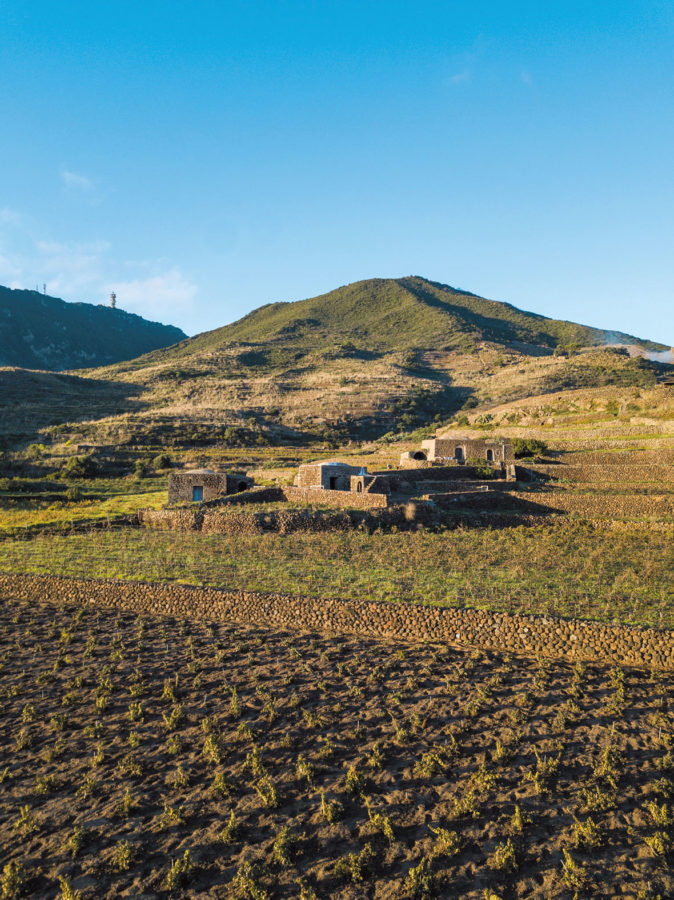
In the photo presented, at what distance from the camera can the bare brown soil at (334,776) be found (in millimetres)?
7117

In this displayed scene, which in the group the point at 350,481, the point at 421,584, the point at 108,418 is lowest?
the point at 421,584

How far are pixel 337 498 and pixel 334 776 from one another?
20.7m

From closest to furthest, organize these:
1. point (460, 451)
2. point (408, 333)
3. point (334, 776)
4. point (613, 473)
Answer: point (334, 776), point (613, 473), point (460, 451), point (408, 333)

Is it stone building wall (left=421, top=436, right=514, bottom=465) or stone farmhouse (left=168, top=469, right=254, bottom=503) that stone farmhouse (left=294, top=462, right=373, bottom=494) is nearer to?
stone farmhouse (left=168, top=469, right=254, bottom=503)

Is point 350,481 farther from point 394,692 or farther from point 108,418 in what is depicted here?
point 108,418

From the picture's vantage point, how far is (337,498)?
2953cm

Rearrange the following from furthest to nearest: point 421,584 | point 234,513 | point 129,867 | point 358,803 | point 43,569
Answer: point 234,513, point 43,569, point 421,584, point 358,803, point 129,867

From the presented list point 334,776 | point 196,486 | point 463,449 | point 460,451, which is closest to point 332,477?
point 196,486

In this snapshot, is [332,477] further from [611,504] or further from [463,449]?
[611,504]

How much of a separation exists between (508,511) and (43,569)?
2551 cm

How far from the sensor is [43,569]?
21.3 m

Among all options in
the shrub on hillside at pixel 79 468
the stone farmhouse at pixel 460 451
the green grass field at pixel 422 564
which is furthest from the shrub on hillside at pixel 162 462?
the stone farmhouse at pixel 460 451

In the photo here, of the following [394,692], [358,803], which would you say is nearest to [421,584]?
[394,692]

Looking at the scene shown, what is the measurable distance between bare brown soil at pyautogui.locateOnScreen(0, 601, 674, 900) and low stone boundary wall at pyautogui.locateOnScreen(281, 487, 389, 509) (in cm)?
1416
